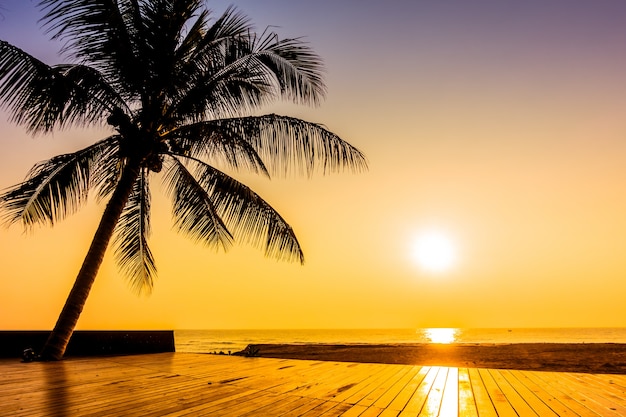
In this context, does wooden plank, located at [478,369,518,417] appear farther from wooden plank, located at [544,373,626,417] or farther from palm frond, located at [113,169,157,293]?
palm frond, located at [113,169,157,293]

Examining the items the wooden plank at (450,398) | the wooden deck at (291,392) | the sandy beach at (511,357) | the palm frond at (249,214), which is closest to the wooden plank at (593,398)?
the wooden deck at (291,392)

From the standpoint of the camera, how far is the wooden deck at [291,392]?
2.99 metres

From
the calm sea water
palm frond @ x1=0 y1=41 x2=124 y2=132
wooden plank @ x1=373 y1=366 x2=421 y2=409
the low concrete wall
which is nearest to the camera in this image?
wooden plank @ x1=373 y1=366 x2=421 y2=409

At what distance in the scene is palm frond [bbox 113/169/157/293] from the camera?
8305 mm

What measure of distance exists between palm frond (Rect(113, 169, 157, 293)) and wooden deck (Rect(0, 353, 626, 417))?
2952 mm

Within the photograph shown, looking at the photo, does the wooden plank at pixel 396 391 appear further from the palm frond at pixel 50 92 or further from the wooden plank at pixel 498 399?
the palm frond at pixel 50 92

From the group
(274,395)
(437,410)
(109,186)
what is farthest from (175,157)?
(437,410)

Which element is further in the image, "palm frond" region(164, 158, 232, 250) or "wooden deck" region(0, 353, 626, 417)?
"palm frond" region(164, 158, 232, 250)

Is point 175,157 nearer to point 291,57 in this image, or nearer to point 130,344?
point 291,57

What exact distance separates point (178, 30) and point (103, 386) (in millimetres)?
6349

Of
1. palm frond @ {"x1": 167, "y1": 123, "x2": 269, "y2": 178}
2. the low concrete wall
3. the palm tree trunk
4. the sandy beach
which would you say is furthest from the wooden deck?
the sandy beach

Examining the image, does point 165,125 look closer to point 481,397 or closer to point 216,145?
point 216,145

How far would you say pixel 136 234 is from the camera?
8.36m

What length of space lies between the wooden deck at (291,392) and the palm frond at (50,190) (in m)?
2.73
